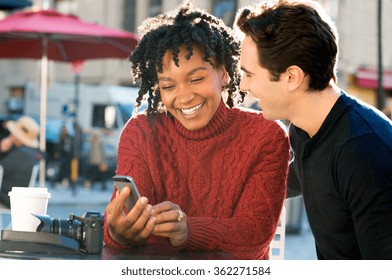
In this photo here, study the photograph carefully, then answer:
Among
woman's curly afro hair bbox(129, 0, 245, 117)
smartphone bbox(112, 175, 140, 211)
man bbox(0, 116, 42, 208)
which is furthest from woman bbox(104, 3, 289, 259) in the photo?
man bbox(0, 116, 42, 208)

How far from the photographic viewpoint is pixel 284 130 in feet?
6.67

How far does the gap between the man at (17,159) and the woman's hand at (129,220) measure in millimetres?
2204

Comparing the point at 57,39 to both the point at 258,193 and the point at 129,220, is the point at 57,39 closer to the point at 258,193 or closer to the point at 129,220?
the point at 258,193

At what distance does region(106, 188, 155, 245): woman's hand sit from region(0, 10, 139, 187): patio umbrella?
9.94ft

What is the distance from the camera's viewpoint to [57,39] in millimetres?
5469

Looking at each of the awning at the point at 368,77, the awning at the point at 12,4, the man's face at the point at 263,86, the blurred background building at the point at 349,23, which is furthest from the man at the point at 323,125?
the awning at the point at 12,4

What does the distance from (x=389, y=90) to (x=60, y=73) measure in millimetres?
8151

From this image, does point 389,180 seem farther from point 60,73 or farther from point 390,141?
point 60,73

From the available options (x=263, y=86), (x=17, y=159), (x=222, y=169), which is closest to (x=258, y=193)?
(x=222, y=169)

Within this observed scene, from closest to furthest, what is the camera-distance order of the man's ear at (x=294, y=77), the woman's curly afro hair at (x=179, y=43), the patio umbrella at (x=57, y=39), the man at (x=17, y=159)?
1. the man's ear at (x=294, y=77)
2. the woman's curly afro hair at (x=179, y=43)
3. the man at (x=17, y=159)
4. the patio umbrella at (x=57, y=39)

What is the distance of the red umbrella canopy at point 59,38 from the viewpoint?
16.8 ft

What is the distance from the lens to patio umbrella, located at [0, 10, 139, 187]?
16.8 feet

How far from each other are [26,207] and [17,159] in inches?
103

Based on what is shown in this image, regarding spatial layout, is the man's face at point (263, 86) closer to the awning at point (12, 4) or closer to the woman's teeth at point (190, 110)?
the woman's teeth at point (190, 110)
